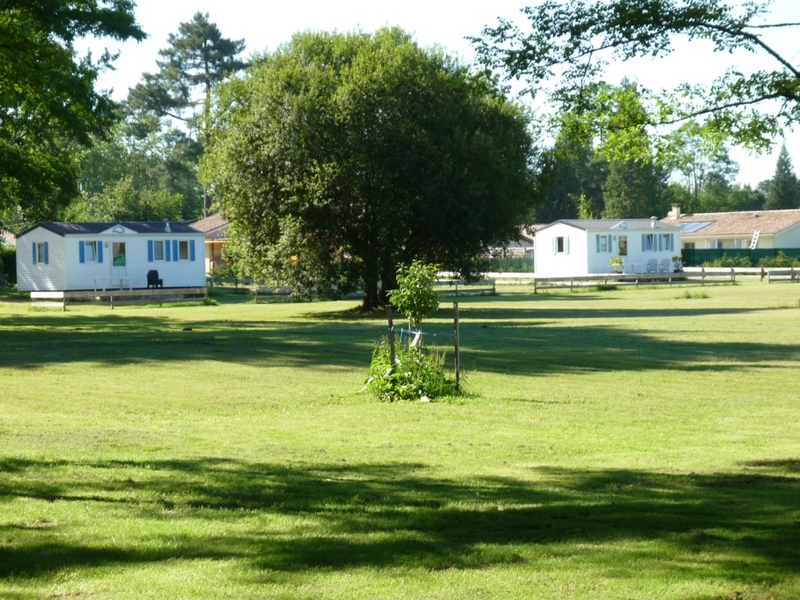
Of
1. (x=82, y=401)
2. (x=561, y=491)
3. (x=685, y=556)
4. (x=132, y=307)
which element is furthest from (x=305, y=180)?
(x=685, y=556)

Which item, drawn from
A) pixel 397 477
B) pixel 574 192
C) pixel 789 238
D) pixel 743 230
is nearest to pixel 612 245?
pixel 743 230

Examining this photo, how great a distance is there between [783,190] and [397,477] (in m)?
118

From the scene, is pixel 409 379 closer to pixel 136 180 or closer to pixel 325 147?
pixel 325 147

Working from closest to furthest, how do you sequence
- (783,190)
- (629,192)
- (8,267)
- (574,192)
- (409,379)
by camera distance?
(409,379), (8,267), (629,192), (574,192), (783,190)

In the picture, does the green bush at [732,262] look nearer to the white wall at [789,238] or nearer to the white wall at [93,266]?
the white wall at [789,238]

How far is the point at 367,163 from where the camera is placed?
1391 inches

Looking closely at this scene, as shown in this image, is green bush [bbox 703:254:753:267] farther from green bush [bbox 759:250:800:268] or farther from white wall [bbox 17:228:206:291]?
white wall [bbox 17:228:206:291]

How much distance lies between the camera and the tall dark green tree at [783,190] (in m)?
119

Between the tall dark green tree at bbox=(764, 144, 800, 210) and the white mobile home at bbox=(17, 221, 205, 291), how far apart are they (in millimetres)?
79483

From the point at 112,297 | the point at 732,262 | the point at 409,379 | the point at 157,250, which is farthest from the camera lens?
the point at 732,262

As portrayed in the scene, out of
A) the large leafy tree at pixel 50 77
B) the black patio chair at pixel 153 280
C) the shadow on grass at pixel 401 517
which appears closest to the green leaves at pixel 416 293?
the shadow on grass at pixel 401 517

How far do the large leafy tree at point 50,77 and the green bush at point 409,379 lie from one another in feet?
48.2

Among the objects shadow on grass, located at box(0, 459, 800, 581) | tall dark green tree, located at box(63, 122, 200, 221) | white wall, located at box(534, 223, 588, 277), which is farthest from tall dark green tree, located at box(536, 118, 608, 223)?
shadow on grass, located at box(0, 459, 800, 581)

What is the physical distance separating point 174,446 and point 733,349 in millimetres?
14817
